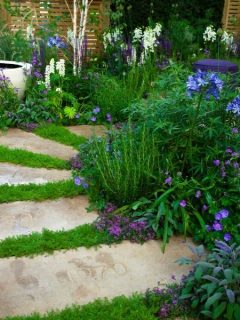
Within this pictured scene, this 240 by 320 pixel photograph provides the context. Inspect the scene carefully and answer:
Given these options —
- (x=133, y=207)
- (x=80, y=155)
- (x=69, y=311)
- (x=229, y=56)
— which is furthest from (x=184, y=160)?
(x=229, y=56)

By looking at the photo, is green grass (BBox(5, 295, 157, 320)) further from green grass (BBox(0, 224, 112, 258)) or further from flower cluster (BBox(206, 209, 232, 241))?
flower cluster (BBox(206, 209, 232, 241))

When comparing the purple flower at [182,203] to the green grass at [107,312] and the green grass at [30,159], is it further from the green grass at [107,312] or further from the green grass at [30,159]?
the green grass at [30,159]

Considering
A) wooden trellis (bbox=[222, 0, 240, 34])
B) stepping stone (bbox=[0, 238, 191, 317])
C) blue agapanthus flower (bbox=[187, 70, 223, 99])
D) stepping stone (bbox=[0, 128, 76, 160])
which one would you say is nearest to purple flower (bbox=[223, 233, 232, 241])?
stepping stone (bbox=[0, 238, 191, 317])

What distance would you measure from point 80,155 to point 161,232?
1342 millimetres

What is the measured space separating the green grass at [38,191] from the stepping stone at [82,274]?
28.7 inches

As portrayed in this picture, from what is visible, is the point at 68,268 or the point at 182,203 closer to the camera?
the point at 68,268

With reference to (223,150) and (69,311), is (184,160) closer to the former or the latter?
(223,150)

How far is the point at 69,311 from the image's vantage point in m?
2.43

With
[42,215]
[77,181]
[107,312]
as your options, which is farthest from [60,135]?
[107,312]

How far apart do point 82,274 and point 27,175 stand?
1.46 metres

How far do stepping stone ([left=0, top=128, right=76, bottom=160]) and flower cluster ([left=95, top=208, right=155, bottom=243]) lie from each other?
1.30 metres

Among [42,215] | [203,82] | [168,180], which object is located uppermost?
[203,82]

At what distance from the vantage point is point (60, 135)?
501 cm

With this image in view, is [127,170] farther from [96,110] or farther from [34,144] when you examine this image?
[96,110]
